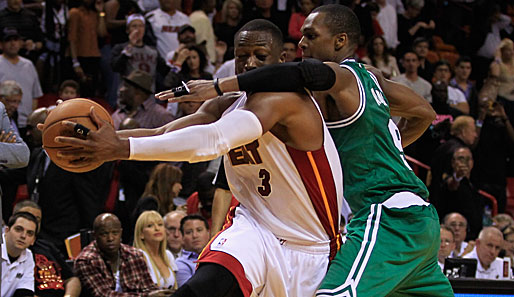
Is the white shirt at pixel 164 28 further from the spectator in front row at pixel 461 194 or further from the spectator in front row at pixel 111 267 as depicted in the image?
the spectator in front row at pixel 111 267

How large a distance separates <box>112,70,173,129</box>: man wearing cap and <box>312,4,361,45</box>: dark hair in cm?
552

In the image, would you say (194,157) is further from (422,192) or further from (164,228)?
(164,228)

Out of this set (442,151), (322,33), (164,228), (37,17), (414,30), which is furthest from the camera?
(414,30)

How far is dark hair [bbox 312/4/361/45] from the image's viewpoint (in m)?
4.34

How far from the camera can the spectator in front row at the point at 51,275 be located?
6738 millimetres

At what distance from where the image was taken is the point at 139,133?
13.7 feet

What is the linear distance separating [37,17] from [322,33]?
26.1ft

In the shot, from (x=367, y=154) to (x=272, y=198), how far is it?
529 mm

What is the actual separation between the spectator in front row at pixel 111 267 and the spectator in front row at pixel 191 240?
1.54 ft

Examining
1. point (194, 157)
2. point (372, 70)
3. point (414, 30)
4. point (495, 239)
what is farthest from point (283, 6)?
point (194, 157)

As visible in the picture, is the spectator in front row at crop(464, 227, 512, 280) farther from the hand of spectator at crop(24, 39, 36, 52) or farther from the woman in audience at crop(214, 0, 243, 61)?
the hand of spectator at crop(24, 39, 36, 52)

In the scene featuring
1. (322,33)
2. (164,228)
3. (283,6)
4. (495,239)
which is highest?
(322,33)

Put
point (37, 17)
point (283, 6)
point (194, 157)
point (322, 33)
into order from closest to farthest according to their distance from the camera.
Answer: point (194, 157) → point (322, 33) → point (37, 17) → point (283, 6)

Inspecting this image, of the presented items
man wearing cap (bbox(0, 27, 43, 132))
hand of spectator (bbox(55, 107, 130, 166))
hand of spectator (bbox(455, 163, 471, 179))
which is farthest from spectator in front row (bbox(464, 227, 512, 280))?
hand of spectator (bbox(55, 107, 130, 166))
